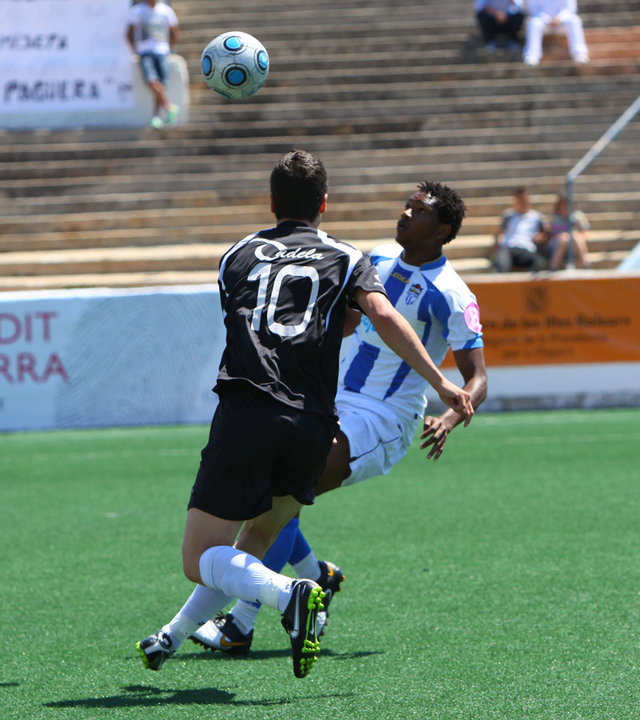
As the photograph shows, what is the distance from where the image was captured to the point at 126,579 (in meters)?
6.24

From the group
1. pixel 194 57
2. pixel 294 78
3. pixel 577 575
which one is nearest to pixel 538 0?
pixel 294 78

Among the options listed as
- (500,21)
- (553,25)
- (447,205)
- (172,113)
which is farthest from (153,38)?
(447,205)

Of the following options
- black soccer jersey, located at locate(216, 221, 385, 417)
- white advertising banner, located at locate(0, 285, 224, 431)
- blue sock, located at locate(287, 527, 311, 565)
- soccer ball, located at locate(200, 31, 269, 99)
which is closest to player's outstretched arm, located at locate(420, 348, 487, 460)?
black soccer jersey, located at locate(216, 221, 385, 417)

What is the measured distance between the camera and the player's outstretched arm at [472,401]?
4562mm

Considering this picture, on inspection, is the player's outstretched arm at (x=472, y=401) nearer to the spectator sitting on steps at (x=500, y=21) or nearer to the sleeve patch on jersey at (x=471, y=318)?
the sleeve patch on jersey at (x=471, y=318)

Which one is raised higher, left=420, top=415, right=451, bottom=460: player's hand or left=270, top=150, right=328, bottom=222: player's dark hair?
left=270, top=150, right=328, bottom=222: player's dark hair

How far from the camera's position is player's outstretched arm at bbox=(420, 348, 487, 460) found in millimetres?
4562

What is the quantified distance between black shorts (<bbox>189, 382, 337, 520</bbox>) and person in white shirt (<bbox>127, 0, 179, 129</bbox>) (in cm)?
1461

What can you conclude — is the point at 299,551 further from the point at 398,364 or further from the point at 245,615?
the point at 398,364

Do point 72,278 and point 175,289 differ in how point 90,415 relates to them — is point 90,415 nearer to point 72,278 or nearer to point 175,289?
point 175,289

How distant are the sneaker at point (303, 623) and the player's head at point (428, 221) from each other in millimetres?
2054

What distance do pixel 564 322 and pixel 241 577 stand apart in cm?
934

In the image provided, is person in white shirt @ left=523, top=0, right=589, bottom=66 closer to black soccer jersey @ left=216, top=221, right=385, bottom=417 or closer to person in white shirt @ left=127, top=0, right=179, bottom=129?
person in white shirt @ left=127, top=0, right=179, bottom=129

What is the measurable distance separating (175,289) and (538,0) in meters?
9.02
